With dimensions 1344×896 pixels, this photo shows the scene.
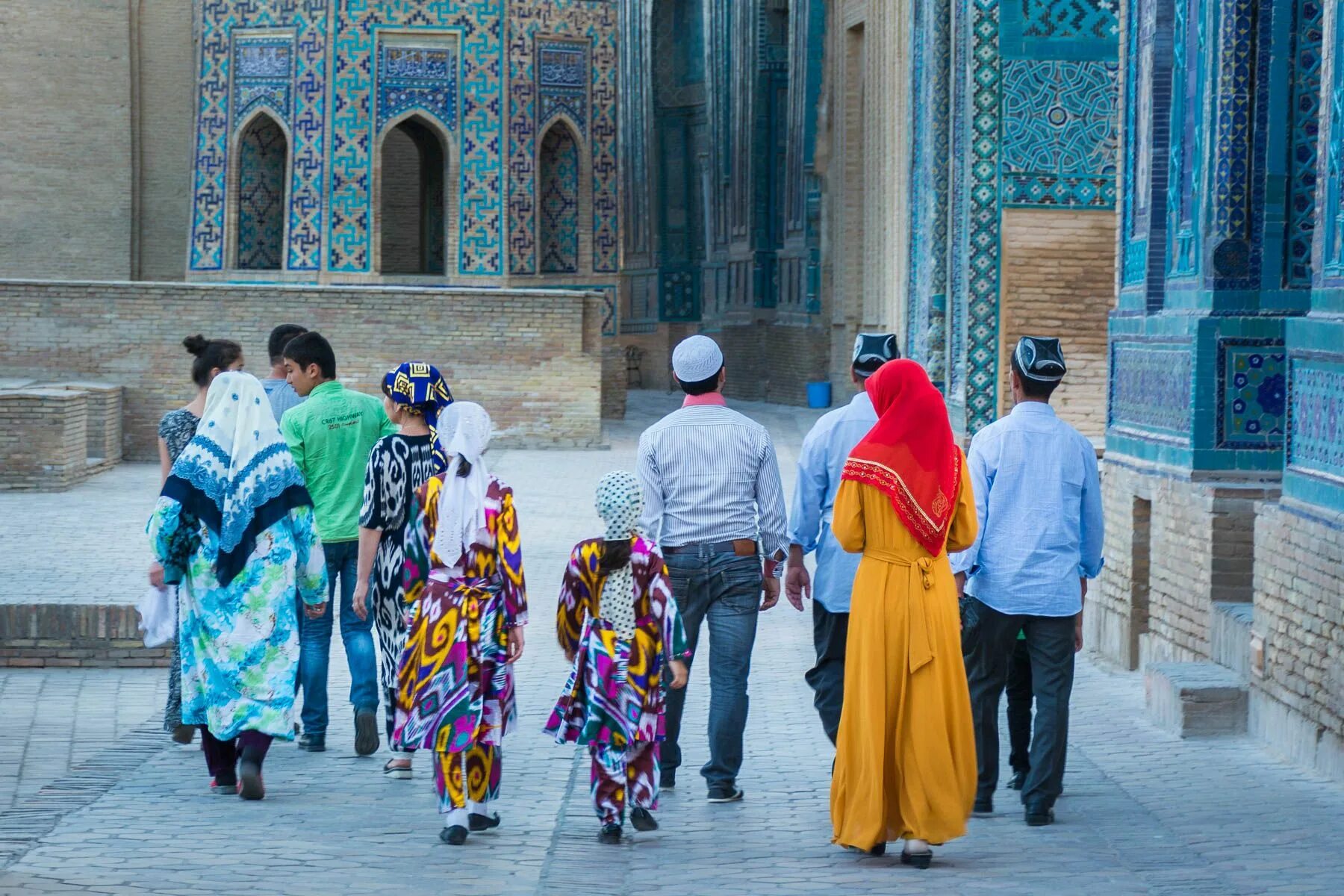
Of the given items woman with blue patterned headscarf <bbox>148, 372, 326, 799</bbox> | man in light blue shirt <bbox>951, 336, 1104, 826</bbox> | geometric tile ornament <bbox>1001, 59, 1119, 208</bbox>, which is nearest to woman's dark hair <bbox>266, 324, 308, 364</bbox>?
woman with blue patterned headscarf <bbox>148, 372, 326, 799</bbox>

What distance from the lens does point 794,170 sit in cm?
3047

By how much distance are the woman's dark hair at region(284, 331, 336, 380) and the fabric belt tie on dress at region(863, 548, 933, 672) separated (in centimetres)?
270

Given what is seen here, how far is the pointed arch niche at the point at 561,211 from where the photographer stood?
2753 cm

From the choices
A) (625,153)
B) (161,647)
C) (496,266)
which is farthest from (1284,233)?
(625,153)

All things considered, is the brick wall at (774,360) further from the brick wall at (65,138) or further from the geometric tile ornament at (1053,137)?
the geometric tile ornament at (1053,137)

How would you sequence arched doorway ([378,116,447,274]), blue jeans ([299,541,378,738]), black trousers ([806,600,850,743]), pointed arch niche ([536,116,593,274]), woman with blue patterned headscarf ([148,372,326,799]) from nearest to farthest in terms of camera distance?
woman with blue patterned headscarf ([148,372,326,799])
black trousers ([806,600,850,743])
blue jeans ([299,541,378,738])
pointed arch niche ([536,116,593,274])
arched doorway ([378,116,447,274])

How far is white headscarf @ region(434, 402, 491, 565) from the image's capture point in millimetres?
5578

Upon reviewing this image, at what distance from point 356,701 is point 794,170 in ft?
79.8

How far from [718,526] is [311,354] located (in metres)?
1.88

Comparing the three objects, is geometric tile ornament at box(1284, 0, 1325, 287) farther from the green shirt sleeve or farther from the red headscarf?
the green shirt sleeve

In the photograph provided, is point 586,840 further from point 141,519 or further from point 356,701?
point 141,519

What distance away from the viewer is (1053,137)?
1250 centimetres

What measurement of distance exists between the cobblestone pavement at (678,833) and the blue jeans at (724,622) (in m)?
0.21

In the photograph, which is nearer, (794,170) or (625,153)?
(794,170)
